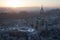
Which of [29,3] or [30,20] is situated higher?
[29,3]

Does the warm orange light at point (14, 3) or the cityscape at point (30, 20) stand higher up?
the warm orange light at point (14, 3)

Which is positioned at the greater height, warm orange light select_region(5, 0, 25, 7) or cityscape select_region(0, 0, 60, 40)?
warm orange light select_region(5, 0, 25, 7)

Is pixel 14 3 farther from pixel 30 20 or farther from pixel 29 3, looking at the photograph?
pixel 30 20

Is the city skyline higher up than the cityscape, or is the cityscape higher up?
the city skyline

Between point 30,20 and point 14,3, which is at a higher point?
point 14,3

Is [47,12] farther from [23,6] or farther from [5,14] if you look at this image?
[5,14]

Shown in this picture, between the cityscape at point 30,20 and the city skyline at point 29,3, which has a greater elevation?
the city skyline at point 29,3

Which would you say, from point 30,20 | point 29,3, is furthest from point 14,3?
point 30,20

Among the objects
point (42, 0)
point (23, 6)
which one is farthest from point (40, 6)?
point (23, 6)

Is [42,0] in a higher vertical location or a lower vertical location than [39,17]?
higher

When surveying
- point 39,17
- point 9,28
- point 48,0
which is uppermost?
point 48,0
